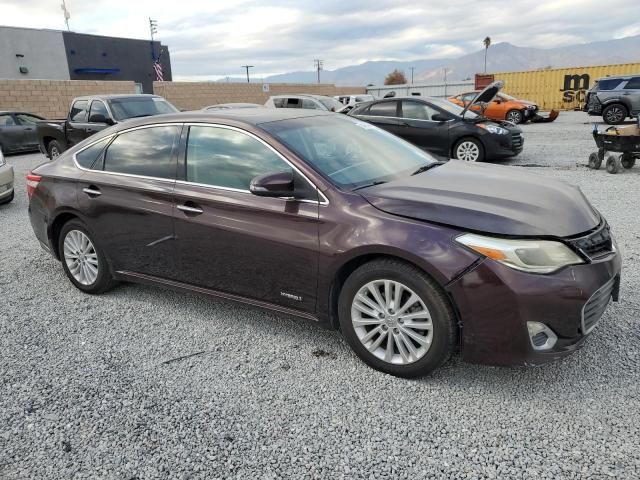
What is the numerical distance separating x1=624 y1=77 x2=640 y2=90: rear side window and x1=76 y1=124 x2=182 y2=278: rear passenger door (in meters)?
20.8

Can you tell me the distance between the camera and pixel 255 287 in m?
3.45

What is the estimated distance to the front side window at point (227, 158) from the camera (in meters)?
3.40

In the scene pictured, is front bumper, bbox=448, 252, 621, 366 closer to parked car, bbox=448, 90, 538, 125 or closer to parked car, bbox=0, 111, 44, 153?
parked car, bbox=0, 111, 44, 153

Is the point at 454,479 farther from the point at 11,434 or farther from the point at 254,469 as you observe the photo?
the point at 11,434

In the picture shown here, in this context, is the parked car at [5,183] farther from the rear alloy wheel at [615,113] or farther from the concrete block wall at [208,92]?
the concrete block wall at [208,92]

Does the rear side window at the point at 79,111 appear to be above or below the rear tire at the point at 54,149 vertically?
above

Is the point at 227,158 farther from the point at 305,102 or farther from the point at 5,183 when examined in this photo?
the point at 305,102

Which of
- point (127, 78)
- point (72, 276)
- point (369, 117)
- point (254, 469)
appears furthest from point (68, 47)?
point (254, 469)

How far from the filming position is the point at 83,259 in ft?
14.6

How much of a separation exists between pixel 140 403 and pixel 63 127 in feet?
38.0

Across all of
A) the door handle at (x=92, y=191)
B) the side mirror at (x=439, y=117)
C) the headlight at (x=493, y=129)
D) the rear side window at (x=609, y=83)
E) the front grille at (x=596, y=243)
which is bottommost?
the front grille at (x=596, y=243)

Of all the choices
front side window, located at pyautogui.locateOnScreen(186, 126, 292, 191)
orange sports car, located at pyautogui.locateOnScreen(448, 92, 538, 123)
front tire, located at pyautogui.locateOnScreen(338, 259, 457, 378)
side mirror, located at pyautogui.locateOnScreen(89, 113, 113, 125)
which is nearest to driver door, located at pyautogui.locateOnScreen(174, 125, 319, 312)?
front side window, located at pyautogui.locateOnScreen(186, 126, 292, 191)

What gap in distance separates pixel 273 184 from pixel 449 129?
8311mm

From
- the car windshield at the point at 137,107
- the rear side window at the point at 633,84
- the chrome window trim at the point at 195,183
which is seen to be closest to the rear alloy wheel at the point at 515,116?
the rear side window at the point at 633,84
